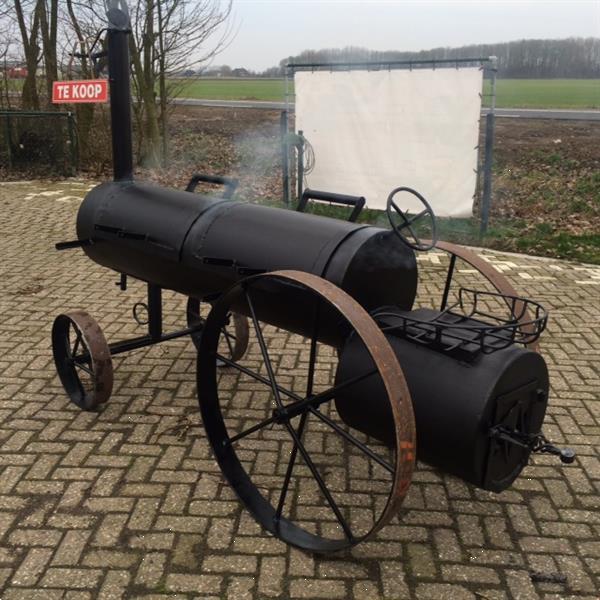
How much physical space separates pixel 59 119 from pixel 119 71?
32.0ft

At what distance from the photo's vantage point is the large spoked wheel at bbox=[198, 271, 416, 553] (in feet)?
7.38

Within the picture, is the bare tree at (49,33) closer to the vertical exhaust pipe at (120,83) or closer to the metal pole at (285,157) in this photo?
the metal pole at (285,157)

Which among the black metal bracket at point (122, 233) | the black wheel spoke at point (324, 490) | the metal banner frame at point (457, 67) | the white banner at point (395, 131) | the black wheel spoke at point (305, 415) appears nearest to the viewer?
the black wheel spoke at point (324, 490)

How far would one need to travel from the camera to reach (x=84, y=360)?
4.02 meters

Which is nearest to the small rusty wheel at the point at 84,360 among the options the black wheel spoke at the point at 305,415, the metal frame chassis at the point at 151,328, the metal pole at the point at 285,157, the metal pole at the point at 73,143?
the metal frame chassis at the point at 151,328

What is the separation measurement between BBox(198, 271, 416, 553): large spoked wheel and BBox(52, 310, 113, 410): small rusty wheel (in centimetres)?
76

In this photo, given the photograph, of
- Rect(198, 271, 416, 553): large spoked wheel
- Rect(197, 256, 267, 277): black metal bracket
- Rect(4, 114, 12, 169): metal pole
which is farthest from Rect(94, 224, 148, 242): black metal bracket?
Rect(4, 114, 12, 169): metal pole

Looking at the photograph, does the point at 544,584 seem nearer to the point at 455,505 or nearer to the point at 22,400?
the point at 455,505

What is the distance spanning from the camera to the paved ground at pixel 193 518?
2.59 meters

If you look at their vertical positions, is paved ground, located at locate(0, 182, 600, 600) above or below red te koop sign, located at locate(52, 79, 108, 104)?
below

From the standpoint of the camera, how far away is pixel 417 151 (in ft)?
26.9

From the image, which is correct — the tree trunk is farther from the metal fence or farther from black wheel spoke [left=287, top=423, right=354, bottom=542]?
black wheel spoke [left=287, top=423, right=354, bottom=542]

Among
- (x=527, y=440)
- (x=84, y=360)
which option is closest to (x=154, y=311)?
(x=84, y=360)

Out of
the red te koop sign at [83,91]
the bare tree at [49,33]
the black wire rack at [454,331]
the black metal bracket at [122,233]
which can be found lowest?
the black wire rack at [454,331]
